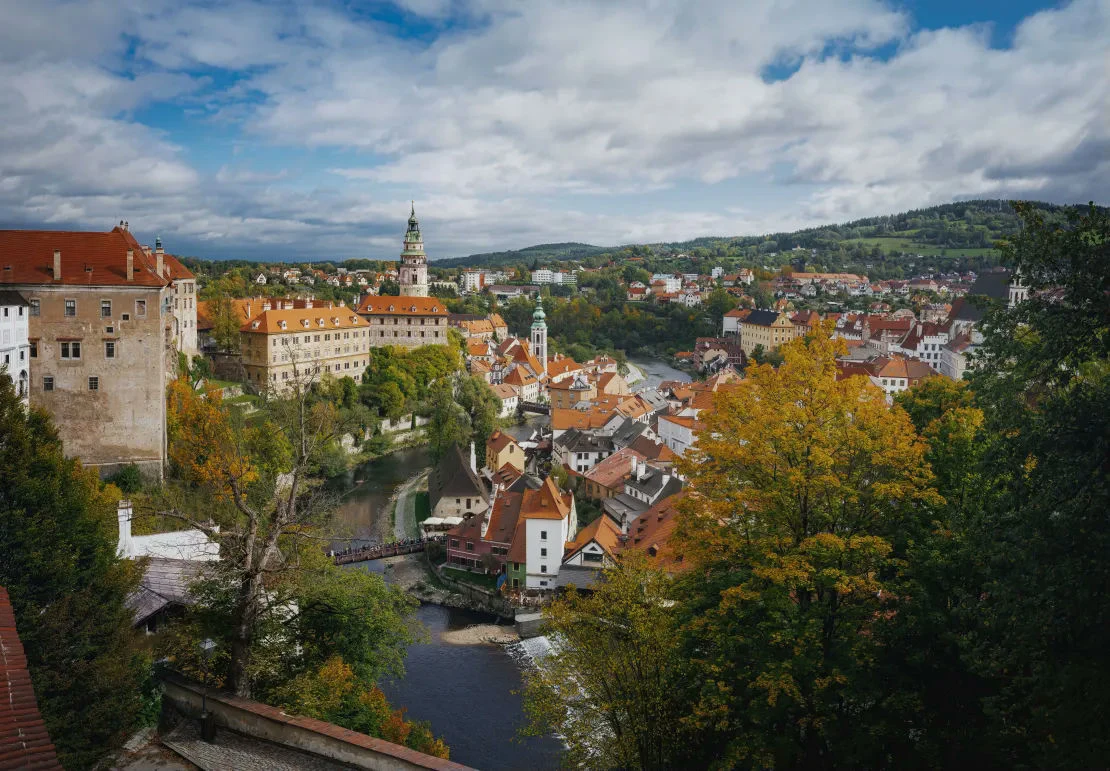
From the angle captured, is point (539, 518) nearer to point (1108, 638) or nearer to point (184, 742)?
point (184, 742)

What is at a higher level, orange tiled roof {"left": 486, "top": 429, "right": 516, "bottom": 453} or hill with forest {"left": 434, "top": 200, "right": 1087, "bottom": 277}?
hill with forest {"left": 434, "top": 200, "right": 1087, "bottom": 277}

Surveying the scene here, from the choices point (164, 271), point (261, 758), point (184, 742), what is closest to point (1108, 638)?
point (261, 758)

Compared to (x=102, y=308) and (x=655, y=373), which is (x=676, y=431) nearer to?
(x=102, y=308)

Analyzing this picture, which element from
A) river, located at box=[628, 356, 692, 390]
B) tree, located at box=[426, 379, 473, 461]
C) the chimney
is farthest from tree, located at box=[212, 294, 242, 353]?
river, located at box=[628, 356, 692, 390]

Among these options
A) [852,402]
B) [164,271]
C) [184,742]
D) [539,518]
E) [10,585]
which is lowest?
[539,518]

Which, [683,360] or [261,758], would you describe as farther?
[683,360]

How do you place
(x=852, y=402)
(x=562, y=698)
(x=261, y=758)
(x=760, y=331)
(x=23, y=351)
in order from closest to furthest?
(x=261, y=758) < (x=852, y=402) < (x=562, y=698) < (x=23, y=351) < (x=760, y=331)

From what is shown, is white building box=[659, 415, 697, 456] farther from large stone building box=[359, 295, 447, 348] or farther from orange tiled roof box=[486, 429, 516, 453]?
large stone building box=[359, 295, 447, 348]
